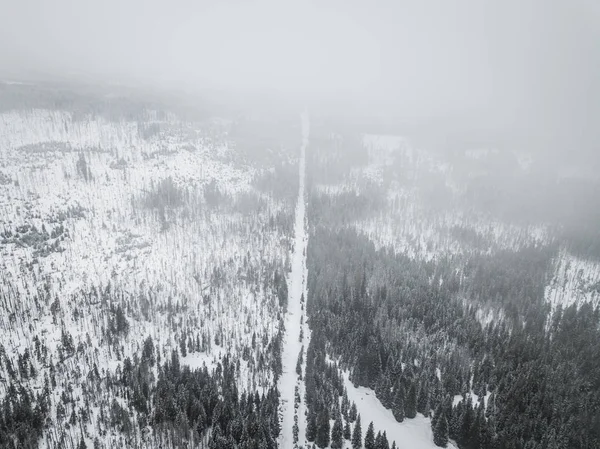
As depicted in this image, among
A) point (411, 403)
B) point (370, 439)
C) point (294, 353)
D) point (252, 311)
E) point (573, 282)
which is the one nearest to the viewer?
point (370, 439)

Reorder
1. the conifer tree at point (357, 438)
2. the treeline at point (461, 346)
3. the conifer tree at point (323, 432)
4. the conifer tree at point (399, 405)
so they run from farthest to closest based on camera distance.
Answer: the conifer tree at point (399, 405) → the treeline at point (461, 346) → the conifer tree at point (357, 438) → the conifer tree at point (323, 432)

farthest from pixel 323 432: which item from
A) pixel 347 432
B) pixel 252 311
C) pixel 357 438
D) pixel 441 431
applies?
pixel 252 311

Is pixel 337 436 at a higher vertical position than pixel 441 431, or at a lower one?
higher

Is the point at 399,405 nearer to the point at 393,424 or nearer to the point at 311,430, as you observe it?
the point at 393,424

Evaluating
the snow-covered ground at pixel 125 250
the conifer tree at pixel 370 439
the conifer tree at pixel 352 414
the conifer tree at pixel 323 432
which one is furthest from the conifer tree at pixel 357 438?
the snow-covered ground at pixel 125 250

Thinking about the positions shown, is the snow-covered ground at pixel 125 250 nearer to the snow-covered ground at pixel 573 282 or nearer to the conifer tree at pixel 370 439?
the conifer tree at pixel 370 439

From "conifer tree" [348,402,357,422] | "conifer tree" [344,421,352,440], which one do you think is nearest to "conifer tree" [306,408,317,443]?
"conifer tree" [344,421,352,440]
